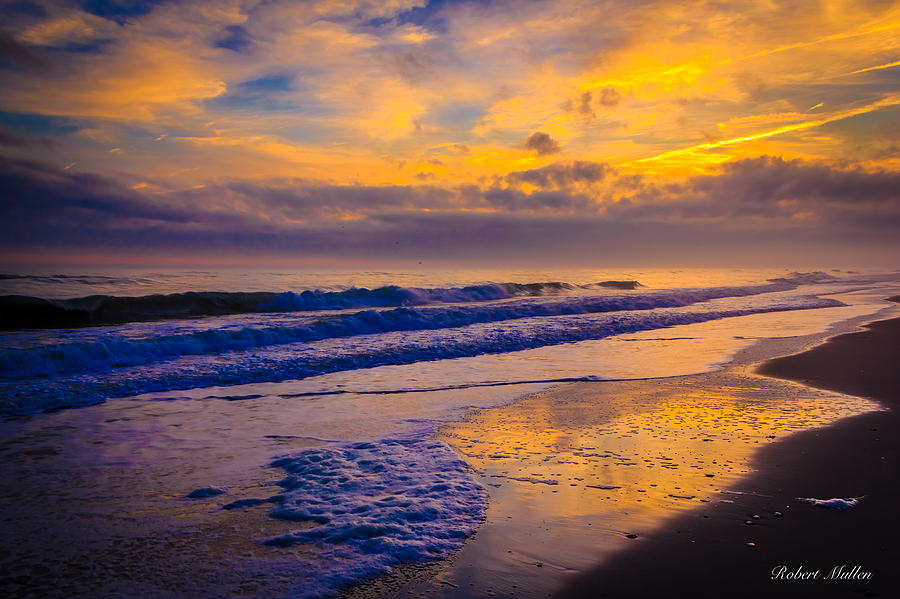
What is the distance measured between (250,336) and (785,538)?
13.7 m

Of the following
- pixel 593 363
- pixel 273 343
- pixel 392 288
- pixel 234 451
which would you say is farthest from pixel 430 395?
pixel 392 288

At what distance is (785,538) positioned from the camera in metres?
3.90

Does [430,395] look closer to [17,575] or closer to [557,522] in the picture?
[557,522]

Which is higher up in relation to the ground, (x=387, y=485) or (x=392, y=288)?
(x=392, y=288)

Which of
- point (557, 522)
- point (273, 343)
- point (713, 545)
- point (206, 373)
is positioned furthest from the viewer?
point (273, 343)

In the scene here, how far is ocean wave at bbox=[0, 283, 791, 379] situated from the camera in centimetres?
1113

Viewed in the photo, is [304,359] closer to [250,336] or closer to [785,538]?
[250,336]

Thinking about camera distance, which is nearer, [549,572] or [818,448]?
[549,572]

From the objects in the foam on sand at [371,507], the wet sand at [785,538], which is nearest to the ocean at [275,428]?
the foam on sand at [371,507]

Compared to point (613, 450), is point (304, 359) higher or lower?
higher

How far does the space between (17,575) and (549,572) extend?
352 centimetres

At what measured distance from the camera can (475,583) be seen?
3.43 metres

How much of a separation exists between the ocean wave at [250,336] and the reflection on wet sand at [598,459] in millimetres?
8745
